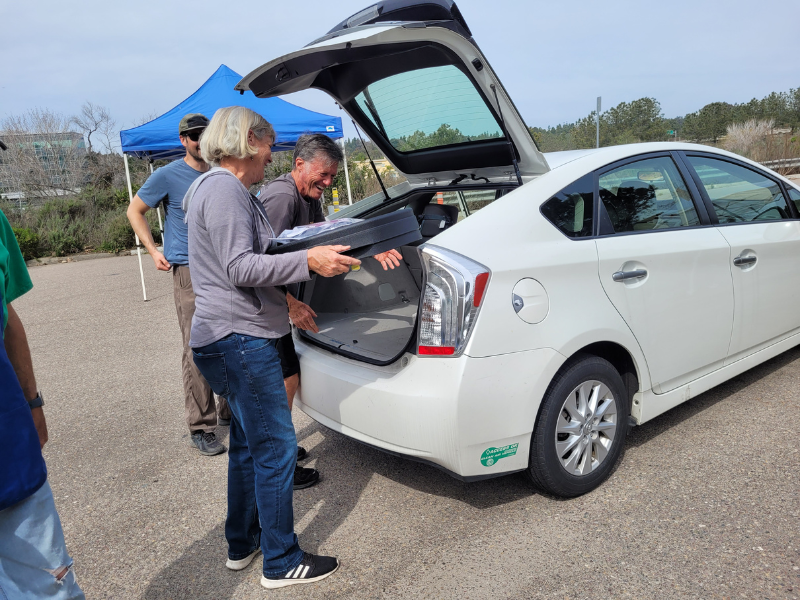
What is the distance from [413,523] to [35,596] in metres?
1.67

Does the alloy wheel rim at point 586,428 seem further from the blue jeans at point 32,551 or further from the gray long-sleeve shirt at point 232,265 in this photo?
the blue jeans at point 32,551

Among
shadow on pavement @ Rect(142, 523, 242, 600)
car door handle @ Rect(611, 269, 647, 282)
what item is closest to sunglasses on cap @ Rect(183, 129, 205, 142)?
shadow on pavement @ Rect(142, 523, 242, 600)

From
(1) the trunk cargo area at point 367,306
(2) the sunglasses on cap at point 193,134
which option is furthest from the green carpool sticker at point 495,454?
(2) the sunglasses on cap at point 193,134

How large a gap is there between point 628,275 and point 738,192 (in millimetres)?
1464

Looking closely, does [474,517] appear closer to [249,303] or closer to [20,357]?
[249,303]

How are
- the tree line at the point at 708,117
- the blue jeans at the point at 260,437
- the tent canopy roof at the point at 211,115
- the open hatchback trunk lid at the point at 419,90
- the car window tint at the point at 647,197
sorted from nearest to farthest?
the blue jeans at the point at 260,437, the open hatchback trunk lid at the point at 419,90, the car window tint at the point at 647,197, the tent canopy roof at the point at 211,115, the tree line at the point at 708,117

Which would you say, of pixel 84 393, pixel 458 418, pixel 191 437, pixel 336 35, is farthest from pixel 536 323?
pixel 84 393

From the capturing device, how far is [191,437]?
381 centimetres

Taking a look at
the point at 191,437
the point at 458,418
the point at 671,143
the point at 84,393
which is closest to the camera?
the point at 458,418

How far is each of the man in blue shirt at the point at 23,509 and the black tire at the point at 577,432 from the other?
70.6 inches

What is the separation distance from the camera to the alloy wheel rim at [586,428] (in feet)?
8.84

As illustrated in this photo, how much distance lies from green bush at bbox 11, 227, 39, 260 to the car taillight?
1559cm

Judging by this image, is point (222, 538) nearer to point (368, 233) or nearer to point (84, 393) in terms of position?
point (368, 233)

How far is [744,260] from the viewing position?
11.3ft
